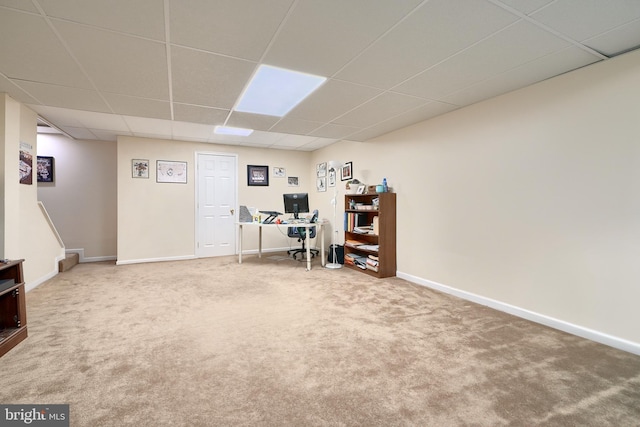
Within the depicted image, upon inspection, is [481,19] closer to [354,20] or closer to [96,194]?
[354,20]

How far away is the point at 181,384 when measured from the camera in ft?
5.34

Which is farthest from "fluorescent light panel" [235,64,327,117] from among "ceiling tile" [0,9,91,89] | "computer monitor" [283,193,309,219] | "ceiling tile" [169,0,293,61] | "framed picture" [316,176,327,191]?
"framed picture" [316,176,327,191]

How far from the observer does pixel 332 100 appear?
117 inches

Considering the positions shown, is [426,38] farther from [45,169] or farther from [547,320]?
[45,169]

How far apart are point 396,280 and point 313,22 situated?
3.28 meters

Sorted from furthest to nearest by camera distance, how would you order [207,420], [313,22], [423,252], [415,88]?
[423,252] → [415,88] → [313,22] → [207,420]

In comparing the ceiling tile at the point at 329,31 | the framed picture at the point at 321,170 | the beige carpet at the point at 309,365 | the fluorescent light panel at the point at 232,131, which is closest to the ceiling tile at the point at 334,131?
the fluorescent light panel at the point at 232,131

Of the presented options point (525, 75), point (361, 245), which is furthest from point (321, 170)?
point (525, 75)

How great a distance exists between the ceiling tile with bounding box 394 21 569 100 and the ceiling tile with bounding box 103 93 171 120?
2.60 meters

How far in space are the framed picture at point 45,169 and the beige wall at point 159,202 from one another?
4.00 ft

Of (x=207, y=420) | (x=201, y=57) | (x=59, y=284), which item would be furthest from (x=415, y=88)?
(x=59, y=284)

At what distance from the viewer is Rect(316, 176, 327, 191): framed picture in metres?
5.97

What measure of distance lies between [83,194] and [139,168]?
1193 mm

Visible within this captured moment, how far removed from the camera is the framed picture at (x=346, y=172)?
513 cm
